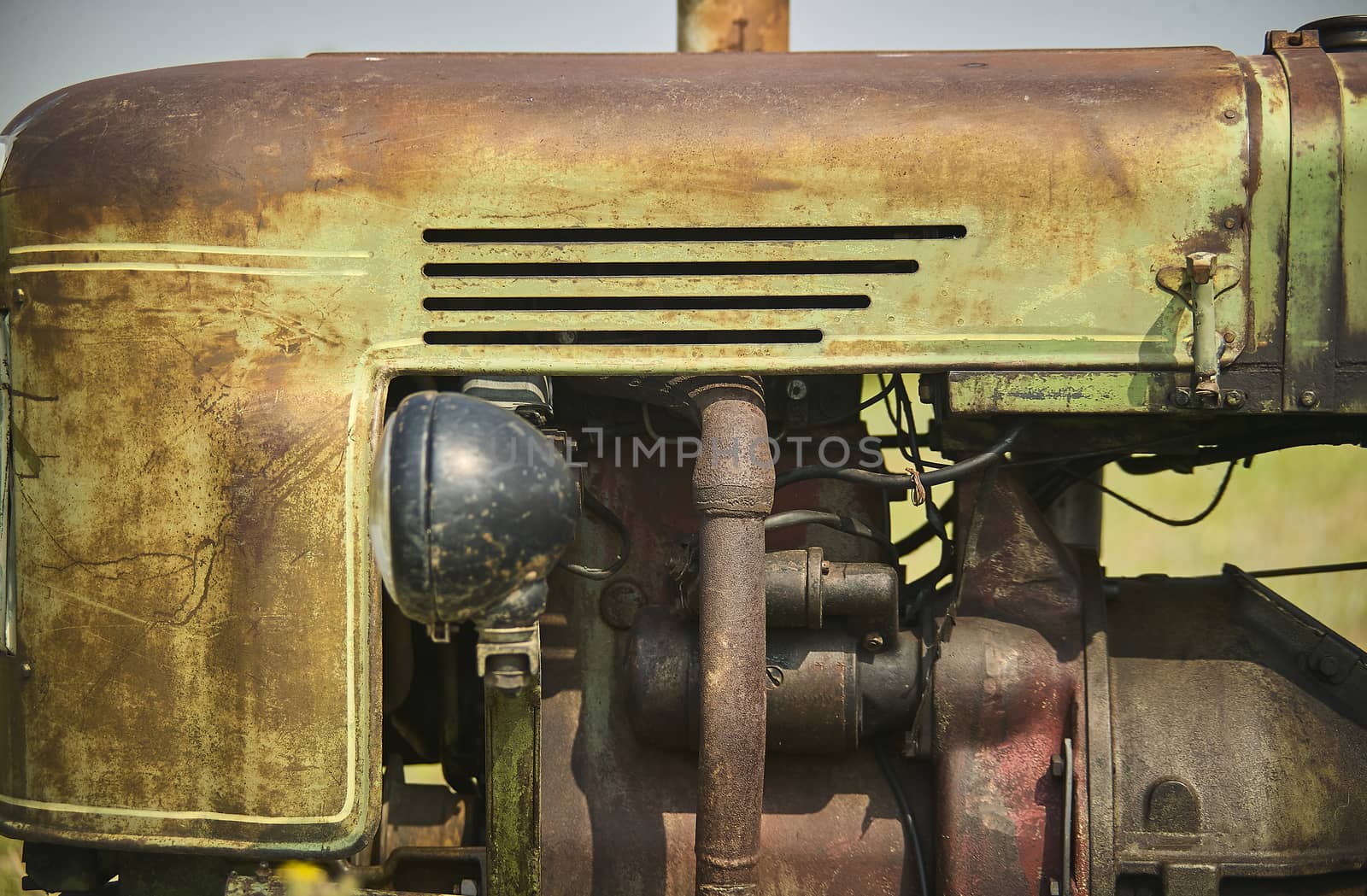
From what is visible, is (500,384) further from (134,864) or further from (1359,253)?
(1359,253)

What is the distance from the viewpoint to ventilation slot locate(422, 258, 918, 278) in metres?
2.35

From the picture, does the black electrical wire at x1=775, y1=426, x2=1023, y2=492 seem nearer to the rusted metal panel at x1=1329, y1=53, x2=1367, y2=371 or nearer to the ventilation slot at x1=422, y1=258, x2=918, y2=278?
the ventilation slot at x1=422, y1=258, x2=918, y2=278

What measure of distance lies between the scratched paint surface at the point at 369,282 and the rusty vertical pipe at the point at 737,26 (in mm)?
976

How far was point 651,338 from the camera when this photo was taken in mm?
2359

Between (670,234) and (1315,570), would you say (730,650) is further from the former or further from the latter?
(1315,570)

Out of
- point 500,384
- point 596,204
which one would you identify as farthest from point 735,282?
point 500,384

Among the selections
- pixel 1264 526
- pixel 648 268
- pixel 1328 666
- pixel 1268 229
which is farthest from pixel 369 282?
pixel 1264 526

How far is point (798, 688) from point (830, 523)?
32 cm

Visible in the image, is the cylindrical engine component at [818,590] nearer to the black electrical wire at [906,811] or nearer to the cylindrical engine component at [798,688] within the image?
the cylindrical engine component at [798,688]

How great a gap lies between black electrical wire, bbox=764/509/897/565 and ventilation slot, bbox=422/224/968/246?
512 millimetres

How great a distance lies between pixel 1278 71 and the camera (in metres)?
2.36

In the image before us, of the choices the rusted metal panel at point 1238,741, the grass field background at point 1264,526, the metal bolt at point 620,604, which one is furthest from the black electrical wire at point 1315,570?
the grass field background at point 1264,526

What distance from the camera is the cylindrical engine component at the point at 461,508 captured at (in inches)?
74.6

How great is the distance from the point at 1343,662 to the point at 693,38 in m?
2.05
